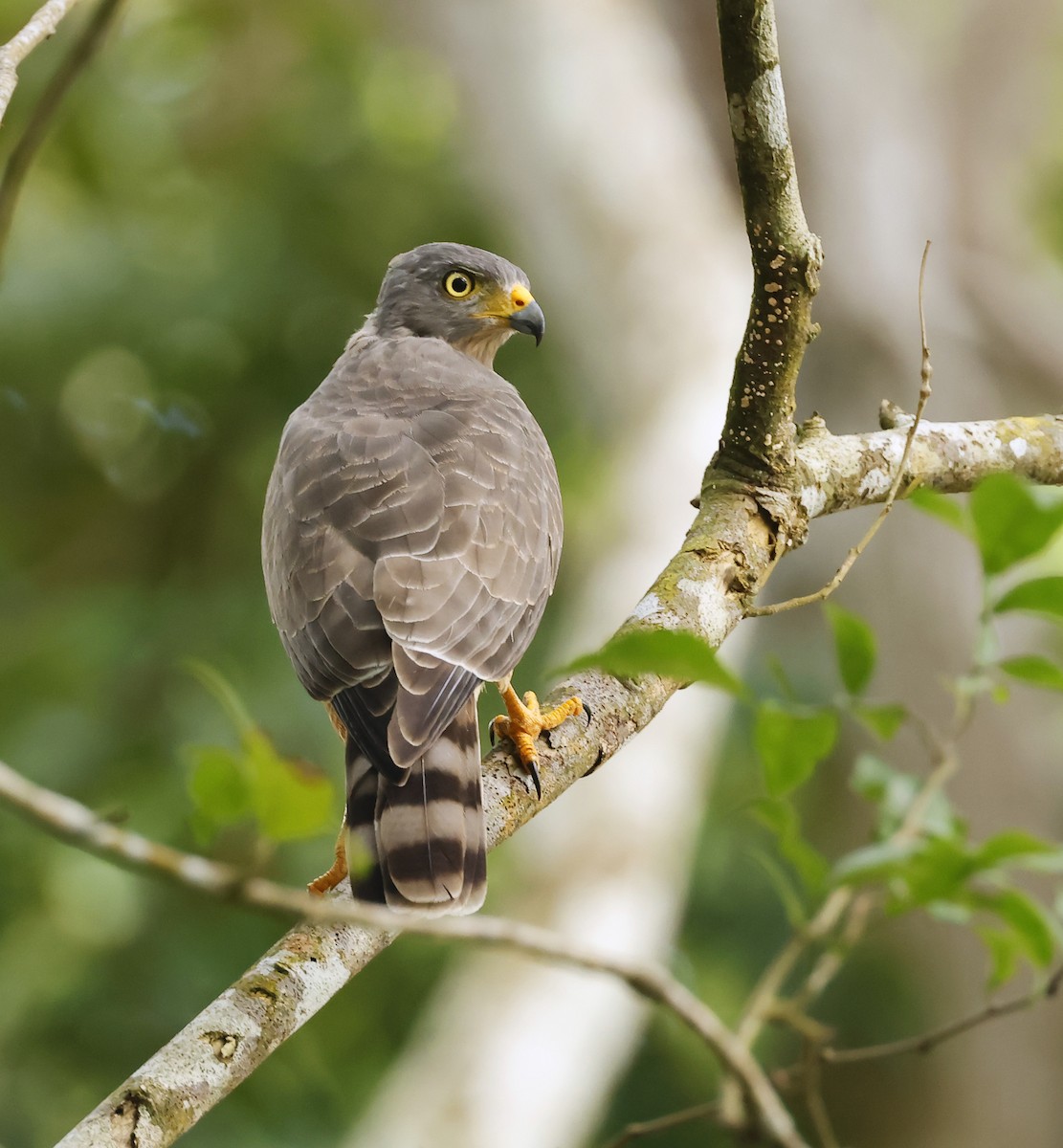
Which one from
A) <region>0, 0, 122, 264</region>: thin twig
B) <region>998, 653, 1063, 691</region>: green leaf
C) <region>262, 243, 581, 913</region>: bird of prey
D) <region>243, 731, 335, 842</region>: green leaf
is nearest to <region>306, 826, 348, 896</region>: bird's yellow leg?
<region>262, 243, 581, 913</region>: bird of prey

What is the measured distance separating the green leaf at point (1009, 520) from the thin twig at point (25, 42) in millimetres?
1540

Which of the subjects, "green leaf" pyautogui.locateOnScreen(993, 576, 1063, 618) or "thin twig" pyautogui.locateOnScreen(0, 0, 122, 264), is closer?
"thin twig" pyautogui.locateOnScreen(0, 0, 122, 264)

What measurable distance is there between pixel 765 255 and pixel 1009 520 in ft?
3.28

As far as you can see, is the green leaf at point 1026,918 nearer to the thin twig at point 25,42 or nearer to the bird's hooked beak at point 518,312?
the thin twig at point 25,42

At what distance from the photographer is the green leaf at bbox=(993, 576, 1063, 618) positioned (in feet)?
6.55

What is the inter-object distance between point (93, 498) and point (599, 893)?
13.8ft

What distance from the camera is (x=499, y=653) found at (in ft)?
9.23

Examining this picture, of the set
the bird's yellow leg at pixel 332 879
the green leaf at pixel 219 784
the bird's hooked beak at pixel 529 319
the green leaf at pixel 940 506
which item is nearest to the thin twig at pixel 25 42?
the green leaf at pixel 219 784

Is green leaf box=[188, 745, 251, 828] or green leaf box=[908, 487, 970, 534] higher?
green leaf box=[908, 487, 970, 534]

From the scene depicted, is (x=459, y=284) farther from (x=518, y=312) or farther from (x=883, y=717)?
(x=883, y=717)

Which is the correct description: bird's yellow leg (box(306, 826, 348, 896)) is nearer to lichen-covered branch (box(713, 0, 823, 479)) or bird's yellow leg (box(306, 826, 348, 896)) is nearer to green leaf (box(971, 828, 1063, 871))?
lichen-covered branch (box(713, 0, 823, 479))

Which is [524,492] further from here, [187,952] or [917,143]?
[917,143]

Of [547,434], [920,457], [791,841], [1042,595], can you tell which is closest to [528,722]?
[791,841]

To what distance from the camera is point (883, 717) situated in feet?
7.06
